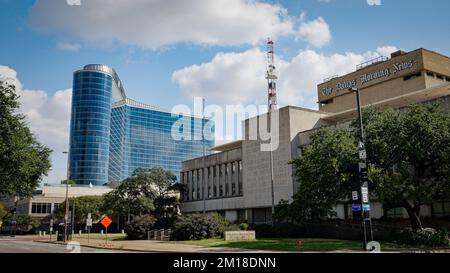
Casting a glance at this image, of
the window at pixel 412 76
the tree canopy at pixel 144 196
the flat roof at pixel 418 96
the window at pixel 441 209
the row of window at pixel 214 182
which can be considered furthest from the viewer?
the tree canopy at pixel 144 196

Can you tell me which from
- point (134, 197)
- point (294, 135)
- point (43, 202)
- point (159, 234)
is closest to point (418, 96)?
point (294, 135)

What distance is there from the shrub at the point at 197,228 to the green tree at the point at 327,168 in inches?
562

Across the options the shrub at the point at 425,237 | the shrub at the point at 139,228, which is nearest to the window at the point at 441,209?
the shrub at the point at 425,237

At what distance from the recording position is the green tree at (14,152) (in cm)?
3044

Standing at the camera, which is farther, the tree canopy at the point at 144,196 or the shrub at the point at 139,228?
the tree canopy at the point at 144,196

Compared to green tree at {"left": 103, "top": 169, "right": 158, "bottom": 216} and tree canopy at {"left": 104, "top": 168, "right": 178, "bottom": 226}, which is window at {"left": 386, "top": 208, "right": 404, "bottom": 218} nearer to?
tree canopy at {"left": 104, "top": 168, "right": 178, "bottom": 226}

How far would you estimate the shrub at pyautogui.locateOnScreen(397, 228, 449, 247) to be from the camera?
29.6 meters

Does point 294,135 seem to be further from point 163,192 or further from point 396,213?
point 163,192

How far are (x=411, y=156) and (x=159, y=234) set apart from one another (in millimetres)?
31009

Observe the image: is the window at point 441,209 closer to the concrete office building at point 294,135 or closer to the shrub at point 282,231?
the concrete office building at point 294,135

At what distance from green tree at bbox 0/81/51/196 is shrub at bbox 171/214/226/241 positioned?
16.2 m

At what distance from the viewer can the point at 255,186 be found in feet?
214
